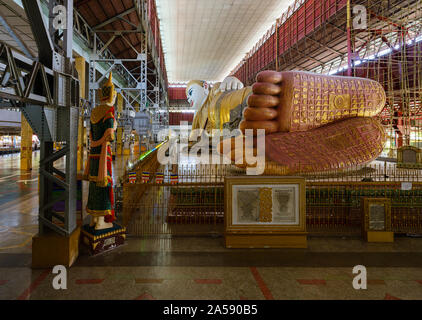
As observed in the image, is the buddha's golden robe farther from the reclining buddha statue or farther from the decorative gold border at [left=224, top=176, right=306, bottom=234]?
the decorative gold border at [left=224, top=176, right=306, bottom=234]

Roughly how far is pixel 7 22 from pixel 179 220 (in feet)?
24.1

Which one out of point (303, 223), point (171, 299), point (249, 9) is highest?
point (249, 9)

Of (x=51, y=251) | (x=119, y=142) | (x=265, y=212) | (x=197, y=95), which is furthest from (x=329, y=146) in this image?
(x=119, y=142)

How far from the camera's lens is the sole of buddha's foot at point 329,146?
4500 millimetres

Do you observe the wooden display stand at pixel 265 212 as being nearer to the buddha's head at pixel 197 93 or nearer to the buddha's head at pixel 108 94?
the buddha's head at pixel 108 94

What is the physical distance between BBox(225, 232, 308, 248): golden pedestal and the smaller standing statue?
163cm

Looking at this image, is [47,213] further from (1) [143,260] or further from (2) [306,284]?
(2) [306,284]

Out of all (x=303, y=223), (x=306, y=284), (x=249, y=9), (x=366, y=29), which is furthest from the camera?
(x=249, y=9)

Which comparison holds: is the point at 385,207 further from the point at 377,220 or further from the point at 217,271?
the point at 217,271

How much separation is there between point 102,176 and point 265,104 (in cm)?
320

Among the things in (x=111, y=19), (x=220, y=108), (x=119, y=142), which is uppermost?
(x=111, y=19)

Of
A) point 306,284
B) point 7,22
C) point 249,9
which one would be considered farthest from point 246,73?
point 306,284

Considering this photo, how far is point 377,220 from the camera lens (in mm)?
3660
